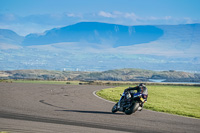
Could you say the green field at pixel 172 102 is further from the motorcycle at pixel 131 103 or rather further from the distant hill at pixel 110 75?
the distant hill at pixel 110 75

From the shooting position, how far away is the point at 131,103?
18359mm

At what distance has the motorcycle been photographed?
Answer: 1802cm

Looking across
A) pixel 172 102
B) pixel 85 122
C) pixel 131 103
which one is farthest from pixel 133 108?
pixel 172 102

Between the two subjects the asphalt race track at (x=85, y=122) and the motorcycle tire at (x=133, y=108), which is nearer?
the asphalt race track at (x=85, y=122)

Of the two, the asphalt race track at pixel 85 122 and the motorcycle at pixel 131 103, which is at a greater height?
the motorcycle at pixel 131 103

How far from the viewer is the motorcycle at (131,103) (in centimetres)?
1802

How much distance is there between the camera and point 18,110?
739 inches

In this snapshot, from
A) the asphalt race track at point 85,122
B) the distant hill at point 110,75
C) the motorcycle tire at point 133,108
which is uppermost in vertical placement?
the distant hill at point 110,75

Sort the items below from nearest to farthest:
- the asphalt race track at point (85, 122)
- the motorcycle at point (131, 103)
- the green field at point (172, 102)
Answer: the asphalt race track at point (85, 122), the motorcycle at point (131, 103), the green field at point (172, 102)

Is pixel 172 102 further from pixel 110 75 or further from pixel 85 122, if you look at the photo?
pixel 110 75

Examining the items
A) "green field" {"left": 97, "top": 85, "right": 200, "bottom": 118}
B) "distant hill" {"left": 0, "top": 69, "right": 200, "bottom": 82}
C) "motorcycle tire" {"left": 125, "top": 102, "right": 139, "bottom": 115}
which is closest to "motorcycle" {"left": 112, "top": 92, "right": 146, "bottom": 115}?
"motorcycle tire" {"left": 125, "top": 102, "right": 139, "bottom": 115}

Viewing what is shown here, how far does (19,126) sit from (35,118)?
2.34 m

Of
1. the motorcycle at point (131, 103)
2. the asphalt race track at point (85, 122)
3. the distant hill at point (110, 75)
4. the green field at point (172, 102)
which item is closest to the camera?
the asphalt race track at point (85, 122)

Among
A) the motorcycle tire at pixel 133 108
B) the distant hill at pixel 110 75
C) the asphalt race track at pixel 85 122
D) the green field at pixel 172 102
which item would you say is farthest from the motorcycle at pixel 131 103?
the distant hill at pixel 110 75
